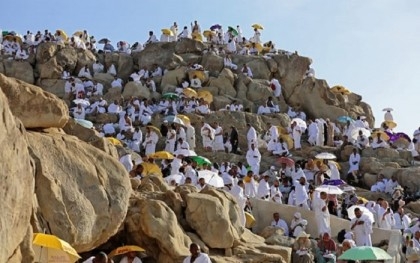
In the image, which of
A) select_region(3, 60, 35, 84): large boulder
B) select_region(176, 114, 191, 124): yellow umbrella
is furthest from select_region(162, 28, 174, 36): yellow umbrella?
select_region(176, 114, 191, 124): yellow umbrella

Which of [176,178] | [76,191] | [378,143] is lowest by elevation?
[76,191]

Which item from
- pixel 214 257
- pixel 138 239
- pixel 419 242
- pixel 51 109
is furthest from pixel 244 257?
pixel 419 242

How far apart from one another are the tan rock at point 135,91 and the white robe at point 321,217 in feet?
58.5

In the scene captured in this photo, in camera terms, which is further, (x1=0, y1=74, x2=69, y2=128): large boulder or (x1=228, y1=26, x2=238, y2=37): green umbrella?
(x1=228, y1=26, x2=238, y2=37): green umbrella

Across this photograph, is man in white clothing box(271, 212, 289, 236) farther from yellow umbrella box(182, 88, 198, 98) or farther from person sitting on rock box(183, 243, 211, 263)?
yellow umbrella box(182, 88, 198, 98)

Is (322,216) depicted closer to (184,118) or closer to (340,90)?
(184,118)

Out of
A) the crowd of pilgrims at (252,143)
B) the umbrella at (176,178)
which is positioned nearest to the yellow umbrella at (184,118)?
the crowd of pilgrims at (252,143)

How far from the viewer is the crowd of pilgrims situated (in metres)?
20.0

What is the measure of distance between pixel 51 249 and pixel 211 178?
10.3 meters

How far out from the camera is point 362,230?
18891mm

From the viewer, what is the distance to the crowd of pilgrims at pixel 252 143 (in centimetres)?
1995

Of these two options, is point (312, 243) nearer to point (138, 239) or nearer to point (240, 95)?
point (138, 239)

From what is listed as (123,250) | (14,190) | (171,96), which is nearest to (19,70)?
(171,96)

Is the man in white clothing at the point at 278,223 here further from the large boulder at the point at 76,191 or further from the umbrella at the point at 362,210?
the large boulder at the point at 76,191
